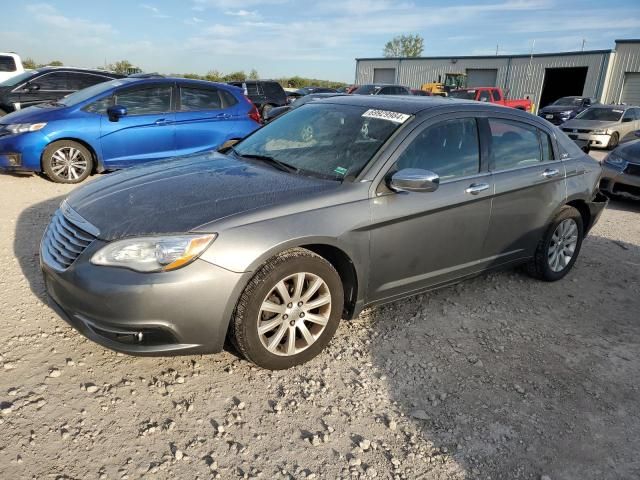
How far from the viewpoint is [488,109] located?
3.86 meters

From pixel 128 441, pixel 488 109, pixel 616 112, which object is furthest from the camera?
pixel 616 112

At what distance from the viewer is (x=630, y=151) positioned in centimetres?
783

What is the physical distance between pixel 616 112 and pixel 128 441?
57.5 feet

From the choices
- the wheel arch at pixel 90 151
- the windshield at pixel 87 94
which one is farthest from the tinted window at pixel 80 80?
the wheel arch at pixel 90 151

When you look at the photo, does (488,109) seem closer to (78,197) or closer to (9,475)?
(78,197)

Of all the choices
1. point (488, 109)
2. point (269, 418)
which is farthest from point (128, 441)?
point (488, 109)

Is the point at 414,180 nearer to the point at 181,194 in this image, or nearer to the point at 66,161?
the point at 181,194

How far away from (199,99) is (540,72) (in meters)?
32.5

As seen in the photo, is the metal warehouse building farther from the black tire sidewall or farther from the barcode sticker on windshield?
the barcode sticker on windshield

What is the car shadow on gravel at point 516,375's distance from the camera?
2.43 m

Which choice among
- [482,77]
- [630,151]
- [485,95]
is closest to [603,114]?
[485,95]

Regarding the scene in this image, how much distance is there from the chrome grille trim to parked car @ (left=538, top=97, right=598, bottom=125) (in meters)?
20.9

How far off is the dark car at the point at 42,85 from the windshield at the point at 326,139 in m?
8.70

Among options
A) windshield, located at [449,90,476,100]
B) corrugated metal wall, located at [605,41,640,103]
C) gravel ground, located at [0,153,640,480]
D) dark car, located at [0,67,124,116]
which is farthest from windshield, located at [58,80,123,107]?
corrugated metal wall, located at [605,41,640,103]
